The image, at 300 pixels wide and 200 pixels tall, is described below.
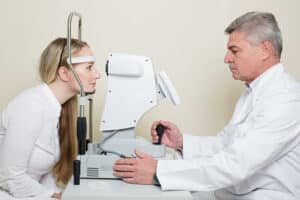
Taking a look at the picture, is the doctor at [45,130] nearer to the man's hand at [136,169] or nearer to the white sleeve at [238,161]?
the man's hand at [136,169]

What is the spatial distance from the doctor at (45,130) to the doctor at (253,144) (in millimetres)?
354

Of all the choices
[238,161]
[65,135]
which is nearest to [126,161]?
[238,161]

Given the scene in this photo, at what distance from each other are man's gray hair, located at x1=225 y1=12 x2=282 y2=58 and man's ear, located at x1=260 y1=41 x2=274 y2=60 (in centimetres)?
1

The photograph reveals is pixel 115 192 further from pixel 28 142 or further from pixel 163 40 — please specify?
pixel 163 40

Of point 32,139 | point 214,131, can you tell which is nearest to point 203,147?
point 214,131

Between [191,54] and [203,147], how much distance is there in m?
0.57

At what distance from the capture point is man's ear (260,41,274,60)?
1.58m

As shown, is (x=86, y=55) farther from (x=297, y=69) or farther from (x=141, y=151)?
(x=297, y=69)

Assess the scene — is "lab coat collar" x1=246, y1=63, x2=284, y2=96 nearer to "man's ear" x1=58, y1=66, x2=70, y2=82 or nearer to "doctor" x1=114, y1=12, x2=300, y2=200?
"doctor" x1=114, y1=12, x2=300, y2=200

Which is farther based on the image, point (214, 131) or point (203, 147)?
point (214, 131)

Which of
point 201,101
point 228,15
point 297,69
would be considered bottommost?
point 201,101

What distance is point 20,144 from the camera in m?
1.48

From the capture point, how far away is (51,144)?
1.62 metres

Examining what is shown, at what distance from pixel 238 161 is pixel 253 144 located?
76 mm
